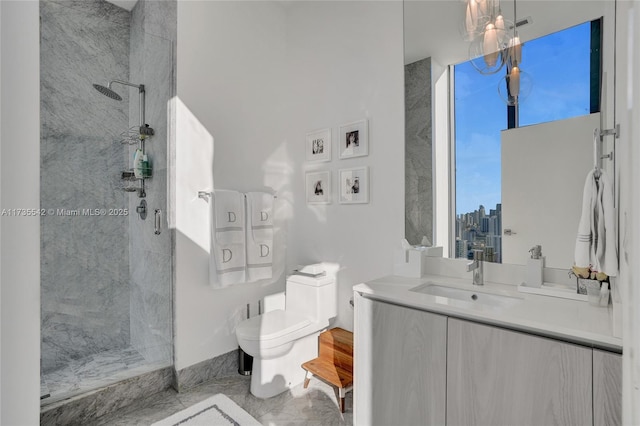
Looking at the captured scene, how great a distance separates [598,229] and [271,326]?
1.79m

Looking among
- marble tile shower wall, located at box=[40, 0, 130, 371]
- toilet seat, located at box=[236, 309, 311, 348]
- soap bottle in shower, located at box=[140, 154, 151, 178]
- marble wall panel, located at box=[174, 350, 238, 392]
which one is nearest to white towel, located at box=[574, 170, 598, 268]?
toilet seat, located at box=[236, 309, 311, 348]

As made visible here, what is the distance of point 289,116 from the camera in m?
2.82

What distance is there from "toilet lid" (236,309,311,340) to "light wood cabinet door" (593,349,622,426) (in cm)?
152

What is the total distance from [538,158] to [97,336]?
9.38 ft

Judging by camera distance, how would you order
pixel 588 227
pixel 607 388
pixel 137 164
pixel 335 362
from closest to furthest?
pixel 607 388, pixel 588 227, pixel 335 362, pixel 137 164

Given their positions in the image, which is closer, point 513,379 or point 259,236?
point 513,379

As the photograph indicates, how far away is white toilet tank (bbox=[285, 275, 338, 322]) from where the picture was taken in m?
2.31

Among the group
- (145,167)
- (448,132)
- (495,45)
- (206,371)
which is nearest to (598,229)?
(448,132)

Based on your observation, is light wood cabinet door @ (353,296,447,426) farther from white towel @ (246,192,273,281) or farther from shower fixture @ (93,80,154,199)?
shower fixture @ (93,80,154,199)

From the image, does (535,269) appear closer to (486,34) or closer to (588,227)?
(588,227)

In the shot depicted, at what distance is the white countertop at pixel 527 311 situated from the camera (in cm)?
110

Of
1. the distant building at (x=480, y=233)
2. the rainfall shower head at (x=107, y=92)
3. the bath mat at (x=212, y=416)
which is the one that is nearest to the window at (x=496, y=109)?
the distant building at (x=480, y=233)

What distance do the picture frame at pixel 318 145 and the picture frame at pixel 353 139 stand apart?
12 cm

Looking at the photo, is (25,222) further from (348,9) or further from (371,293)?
(348,9)
